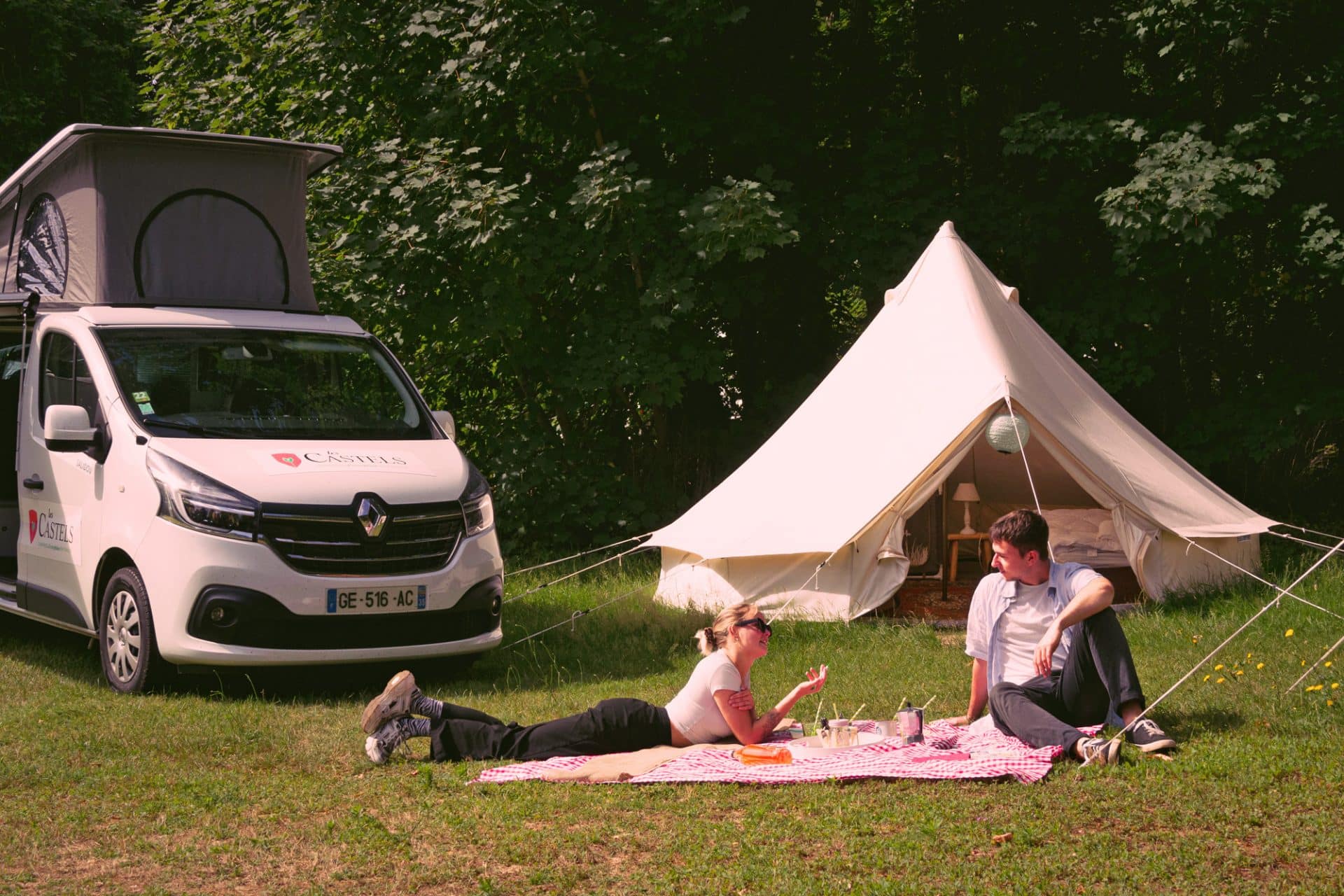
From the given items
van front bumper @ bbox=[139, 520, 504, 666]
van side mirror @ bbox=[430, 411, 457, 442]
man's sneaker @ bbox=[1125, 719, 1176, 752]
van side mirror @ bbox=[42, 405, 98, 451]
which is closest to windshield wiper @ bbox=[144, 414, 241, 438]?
van side mirror @ bbox=[42, 405, 98, 451]

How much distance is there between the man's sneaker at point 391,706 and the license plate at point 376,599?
3.70ft

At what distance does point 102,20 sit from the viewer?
72.0 feet

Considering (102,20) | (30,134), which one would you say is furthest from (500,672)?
(102,20)

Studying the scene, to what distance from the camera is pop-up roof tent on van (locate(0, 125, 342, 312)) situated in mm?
8258

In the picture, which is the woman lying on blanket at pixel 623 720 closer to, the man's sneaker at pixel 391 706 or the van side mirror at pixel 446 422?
the man's sneaker at pixel 391 706

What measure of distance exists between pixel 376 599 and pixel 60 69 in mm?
16746

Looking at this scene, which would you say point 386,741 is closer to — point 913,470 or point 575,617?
point 575,617

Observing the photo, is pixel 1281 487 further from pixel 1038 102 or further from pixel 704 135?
pixel 704 135

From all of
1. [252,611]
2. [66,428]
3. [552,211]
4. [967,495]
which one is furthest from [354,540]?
[967,495]

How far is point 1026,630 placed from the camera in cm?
603

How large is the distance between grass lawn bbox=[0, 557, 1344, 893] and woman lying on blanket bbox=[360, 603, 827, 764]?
149 millimetres

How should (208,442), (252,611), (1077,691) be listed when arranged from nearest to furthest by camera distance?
(1077,691) < (252,611) < (208,442)

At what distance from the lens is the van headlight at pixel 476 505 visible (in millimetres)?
7602

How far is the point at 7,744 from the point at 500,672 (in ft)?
8.68
